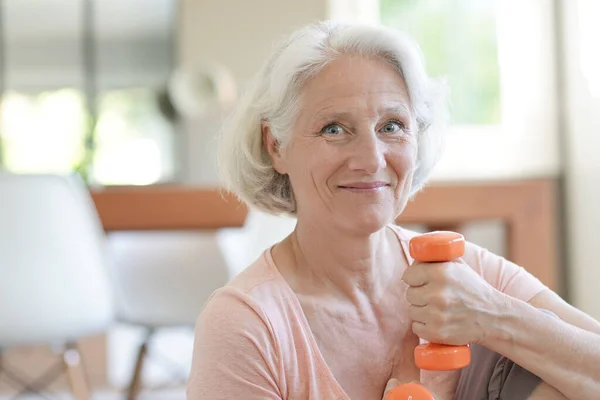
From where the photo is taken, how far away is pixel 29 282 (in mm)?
2006

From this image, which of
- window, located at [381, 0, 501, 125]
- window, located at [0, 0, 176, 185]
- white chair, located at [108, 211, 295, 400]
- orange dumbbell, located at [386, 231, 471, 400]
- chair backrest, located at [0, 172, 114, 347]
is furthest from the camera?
window, located at [0, 0, 176, 185]

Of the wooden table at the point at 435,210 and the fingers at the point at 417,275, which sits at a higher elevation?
the wooden table at the point at 435,210

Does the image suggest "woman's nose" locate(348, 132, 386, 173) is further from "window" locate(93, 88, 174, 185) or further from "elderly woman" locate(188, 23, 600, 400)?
"window" locate(93, 88, 174, 185)

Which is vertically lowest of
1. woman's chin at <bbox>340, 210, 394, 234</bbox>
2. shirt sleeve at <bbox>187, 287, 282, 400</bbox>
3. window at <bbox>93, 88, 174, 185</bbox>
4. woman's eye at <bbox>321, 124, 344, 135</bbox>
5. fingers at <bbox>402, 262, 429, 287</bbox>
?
shirt sleeve at <bbox>187, 287, 282, 400</bbox>

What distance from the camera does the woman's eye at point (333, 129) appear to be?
112 cm

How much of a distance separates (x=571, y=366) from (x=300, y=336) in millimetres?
365

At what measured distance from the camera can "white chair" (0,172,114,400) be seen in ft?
6.56

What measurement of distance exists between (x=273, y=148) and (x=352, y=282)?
23cm

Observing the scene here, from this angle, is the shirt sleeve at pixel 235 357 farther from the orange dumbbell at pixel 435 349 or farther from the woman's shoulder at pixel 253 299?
the orange dumbbell at pixel 435 349

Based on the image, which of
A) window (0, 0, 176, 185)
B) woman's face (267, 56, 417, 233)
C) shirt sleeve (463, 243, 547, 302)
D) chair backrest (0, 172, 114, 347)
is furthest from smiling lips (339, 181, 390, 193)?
window (0, 0, 176, 185)

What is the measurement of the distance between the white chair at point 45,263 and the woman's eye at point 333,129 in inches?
43.9

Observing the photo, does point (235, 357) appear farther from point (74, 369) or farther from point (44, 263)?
point (74, 369)

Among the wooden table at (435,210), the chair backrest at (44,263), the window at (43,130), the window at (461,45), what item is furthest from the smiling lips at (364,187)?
the window at (43,130)

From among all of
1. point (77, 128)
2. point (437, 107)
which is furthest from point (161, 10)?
point (437, 107)
